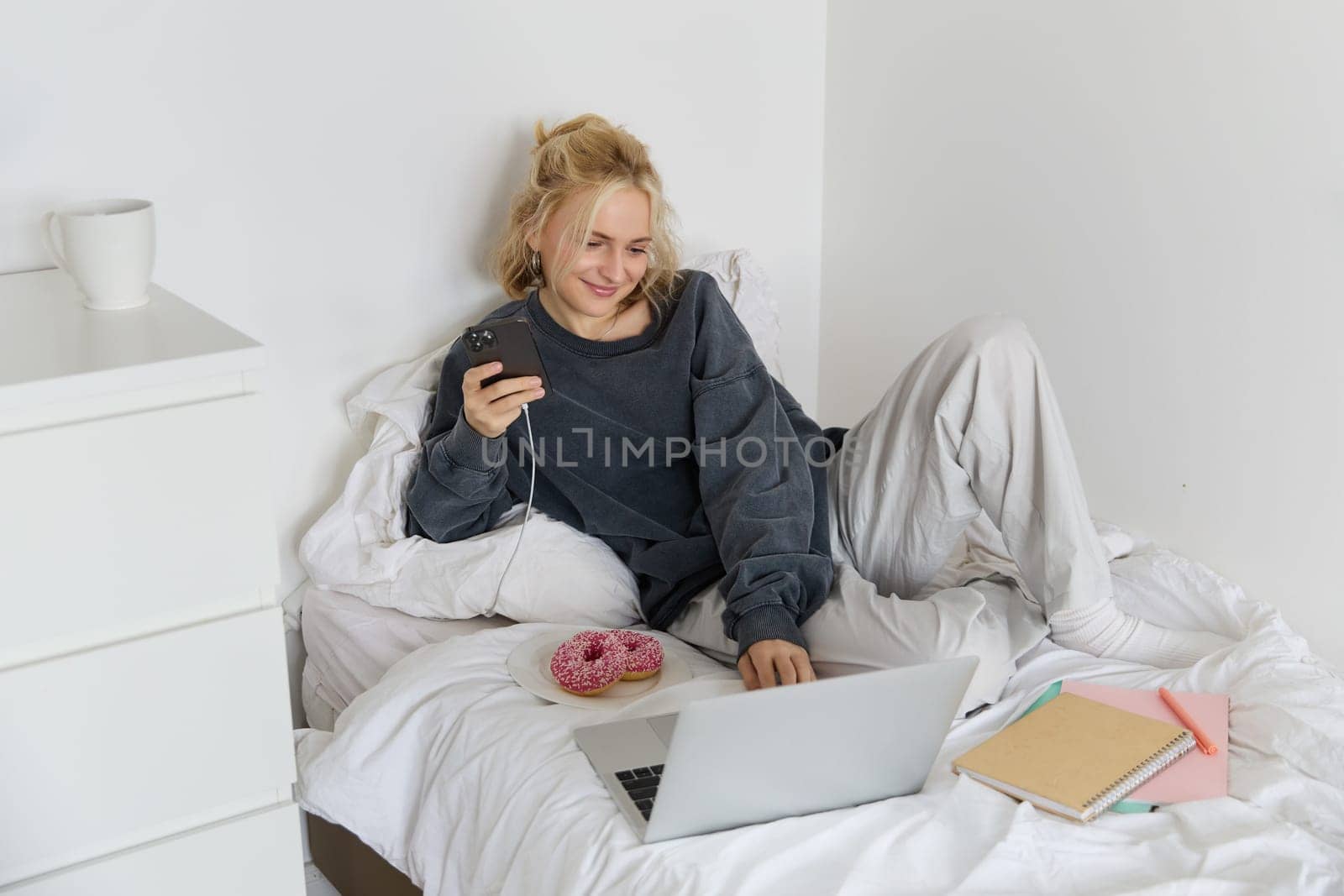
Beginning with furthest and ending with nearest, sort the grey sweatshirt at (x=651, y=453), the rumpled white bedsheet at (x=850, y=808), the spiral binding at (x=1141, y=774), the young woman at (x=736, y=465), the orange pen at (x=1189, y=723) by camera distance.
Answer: the grey sweatshirt at (x=651, y=453), the young woman at (x=736, y=465), the orange pen at (x=1189, y=723), the spiral binding at (x=1141, y=774), the rumpled white bedsheet at (x=850, y=808)

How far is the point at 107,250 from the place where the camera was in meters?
1.27

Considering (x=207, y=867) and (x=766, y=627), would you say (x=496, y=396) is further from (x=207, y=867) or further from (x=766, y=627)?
(x=207, y=867)

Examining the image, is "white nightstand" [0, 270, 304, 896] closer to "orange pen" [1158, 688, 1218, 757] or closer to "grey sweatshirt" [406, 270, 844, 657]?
"grey sweatshirt" [406, 270, 844, 657]

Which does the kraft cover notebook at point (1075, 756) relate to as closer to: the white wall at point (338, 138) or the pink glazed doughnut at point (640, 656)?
the pink glazed doughnut at point (640, 656)

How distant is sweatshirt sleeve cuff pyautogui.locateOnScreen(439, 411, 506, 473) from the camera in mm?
1672

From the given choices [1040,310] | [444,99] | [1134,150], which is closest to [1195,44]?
[1134,150]

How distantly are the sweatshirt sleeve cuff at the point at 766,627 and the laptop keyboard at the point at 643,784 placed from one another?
0.26 meters

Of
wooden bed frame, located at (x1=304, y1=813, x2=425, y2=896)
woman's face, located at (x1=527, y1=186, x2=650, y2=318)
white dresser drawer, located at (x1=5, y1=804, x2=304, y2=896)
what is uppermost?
woman's face, located at (x1=527, y1=186, x2=650, y2=318)

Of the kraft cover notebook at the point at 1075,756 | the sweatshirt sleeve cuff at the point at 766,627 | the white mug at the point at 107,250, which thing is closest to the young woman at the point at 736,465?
the sweatshirt sleeve cuff at the point at 766,627

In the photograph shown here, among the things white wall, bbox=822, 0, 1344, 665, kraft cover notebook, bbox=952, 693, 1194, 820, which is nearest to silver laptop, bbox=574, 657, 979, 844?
kraft cover notebook, bbox=952, 693, 1194, 820

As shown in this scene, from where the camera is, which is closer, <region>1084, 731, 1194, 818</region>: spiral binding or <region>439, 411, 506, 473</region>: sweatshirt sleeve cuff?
<region>1084, 731, 1194, 818</region>: spiral binding

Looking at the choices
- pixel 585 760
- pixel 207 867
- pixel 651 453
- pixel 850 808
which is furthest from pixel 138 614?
pixel 651 453

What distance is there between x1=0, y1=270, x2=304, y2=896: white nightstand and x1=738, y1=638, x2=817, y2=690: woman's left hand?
52 cm

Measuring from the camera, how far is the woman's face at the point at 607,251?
67.7 inches
